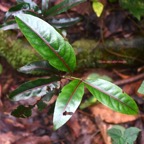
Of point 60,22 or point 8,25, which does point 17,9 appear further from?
point 60,22

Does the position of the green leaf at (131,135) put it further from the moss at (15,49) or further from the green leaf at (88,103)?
the moss at (15,49)

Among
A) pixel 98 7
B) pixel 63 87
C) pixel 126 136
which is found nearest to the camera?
pixel 63 87

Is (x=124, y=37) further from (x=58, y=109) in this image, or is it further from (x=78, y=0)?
(x=58, y=109)

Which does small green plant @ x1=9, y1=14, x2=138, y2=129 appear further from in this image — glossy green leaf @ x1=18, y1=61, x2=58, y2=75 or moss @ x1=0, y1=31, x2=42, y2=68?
moss @ x1=0, y1=31, x2=42, y2=68

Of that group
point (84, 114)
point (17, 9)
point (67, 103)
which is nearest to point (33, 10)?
point (17, 9)

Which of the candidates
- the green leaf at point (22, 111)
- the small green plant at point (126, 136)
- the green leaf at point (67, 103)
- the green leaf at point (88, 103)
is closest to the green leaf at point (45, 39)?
the green leaf at point (67, 103)

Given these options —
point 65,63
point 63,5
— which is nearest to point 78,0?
→ point 63,5
